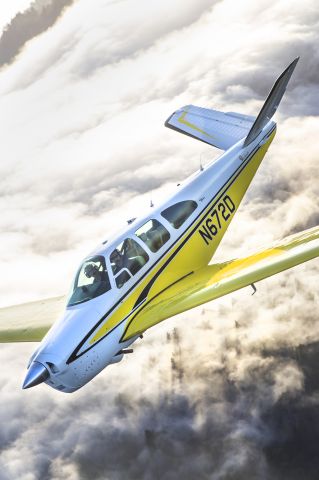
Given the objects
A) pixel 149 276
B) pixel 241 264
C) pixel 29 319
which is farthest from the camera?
pixel 29 319

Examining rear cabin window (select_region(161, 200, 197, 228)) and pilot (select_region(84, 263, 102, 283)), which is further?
rear cabin window (select_region(161, 200, 197, 228))

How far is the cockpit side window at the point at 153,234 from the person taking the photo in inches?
664

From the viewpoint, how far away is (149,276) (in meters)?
16.3

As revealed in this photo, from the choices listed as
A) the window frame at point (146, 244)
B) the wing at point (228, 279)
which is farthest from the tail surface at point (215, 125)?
the wing at point (228, 279)

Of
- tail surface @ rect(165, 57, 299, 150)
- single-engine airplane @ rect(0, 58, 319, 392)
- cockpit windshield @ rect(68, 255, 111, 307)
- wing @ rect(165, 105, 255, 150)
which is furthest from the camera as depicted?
wing @ rect(165, 105, 255, 150)

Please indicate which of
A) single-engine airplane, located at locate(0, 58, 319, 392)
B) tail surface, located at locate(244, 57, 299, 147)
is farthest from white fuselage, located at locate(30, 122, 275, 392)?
tail surface, located at locate(244, 57, 299, 147)

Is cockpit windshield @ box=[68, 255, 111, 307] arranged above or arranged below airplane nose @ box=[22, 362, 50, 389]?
above

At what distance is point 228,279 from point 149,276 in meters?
Answer: 2.67

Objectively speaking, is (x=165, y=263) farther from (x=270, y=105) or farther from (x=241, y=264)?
(x=270, y=105)

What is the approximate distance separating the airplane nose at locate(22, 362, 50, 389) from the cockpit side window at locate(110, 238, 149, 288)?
3.58 m

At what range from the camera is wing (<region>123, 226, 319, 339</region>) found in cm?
1502

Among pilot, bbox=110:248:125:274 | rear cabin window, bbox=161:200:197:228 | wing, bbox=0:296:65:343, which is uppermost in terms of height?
pilot, bbox=110:248:125:274

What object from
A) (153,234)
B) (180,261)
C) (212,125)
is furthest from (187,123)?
(180,261)

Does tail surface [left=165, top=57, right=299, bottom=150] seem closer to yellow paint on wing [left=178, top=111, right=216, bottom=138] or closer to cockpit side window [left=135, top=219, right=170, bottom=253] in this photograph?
yellow paint on wing [left=178, top=111, right=216, bottom=138]
